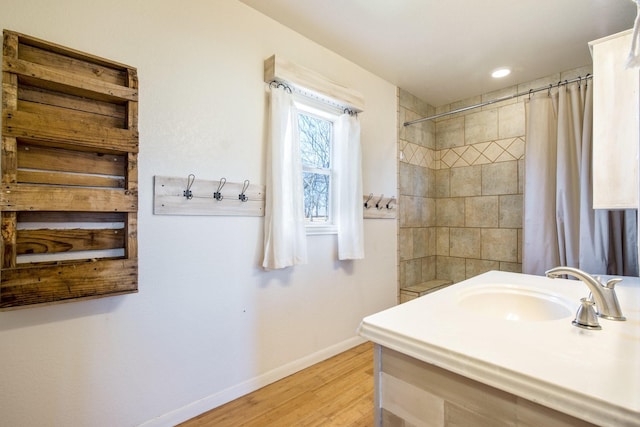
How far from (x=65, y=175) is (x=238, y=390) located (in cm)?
147

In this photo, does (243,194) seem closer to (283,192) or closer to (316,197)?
(283,192)

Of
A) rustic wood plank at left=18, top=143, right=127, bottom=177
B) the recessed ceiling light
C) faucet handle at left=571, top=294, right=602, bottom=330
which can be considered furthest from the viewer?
the recessed ceiling light

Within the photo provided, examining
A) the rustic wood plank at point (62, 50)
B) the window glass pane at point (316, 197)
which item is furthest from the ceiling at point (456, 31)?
the window glass pane at point (316, 197)

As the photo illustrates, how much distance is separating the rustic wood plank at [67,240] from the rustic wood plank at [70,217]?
4 centimetres

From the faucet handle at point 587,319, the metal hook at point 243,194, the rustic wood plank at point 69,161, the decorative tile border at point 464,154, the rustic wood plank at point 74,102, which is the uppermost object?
the decorative tile border at point 464,154

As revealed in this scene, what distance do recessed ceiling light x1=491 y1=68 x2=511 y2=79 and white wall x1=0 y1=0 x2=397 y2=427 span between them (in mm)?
1599

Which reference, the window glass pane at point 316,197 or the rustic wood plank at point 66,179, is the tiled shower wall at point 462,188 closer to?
the window glass pane at point 316,197

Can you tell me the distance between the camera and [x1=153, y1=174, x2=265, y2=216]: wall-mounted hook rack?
153 centimetres

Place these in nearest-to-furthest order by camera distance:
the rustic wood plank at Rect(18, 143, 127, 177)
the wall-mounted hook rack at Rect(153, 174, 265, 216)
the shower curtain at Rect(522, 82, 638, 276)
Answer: the rustic wood plank at Rect(18, 143, 127, 177) → the wall-mounted hook rack at Rect(153, 174, 265, 216) → the shower curtain at Rect(522, 82, 638, 276)

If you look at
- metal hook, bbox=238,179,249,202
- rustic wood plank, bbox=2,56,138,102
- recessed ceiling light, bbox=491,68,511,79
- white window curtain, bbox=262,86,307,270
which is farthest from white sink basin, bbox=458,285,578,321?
recessed ceiling light, bbox=491,68,511,79

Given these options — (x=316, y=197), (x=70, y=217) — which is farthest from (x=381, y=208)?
(x=70, y=217)

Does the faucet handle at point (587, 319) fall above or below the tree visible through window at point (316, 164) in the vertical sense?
below

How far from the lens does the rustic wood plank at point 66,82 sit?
113 cm

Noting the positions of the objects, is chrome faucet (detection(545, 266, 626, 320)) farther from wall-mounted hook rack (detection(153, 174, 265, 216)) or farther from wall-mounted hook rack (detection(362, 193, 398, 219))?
wall-mounted hook rack (detection(362, 193, 398, 219))
